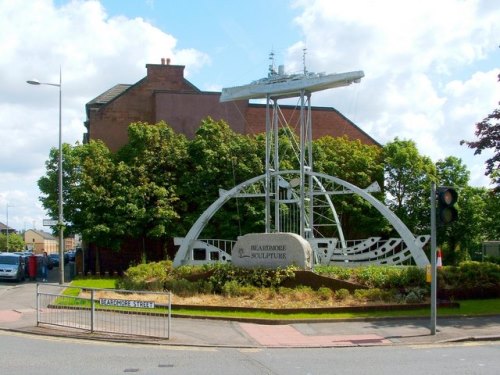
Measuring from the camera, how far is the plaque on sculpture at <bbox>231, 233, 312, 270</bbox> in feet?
73.6

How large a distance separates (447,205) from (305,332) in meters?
4.63

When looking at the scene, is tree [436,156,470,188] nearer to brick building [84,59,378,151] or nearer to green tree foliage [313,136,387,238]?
green tree foliage [313,136,387,238]

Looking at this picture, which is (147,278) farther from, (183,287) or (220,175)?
(220,175)

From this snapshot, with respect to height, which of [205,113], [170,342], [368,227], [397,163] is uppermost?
[205,113]

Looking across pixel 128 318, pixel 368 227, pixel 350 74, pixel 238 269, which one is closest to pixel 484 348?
pixel 128 318

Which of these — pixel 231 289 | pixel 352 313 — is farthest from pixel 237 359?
pixel 231 289

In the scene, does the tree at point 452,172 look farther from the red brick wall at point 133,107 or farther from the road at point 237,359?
the road at point 237,359

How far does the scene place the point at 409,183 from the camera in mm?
43000

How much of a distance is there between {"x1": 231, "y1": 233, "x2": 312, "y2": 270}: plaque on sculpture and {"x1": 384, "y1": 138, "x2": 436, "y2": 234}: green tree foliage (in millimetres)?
21537

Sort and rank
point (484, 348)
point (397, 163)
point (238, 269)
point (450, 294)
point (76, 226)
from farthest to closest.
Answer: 1. point (397, 163)
2. point (76, 226)
3. point (238, 269)
4. point (450, 294)
5. point (484, 348)

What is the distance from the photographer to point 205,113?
4869 cm

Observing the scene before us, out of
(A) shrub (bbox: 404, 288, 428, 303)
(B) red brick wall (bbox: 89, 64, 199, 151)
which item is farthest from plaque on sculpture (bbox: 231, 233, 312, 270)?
(B) red brick wall (bbox: 89, 64, 199, 151)

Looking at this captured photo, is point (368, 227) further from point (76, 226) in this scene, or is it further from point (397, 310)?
point (397, 310)

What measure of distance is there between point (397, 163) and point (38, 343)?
33202 millimetres
